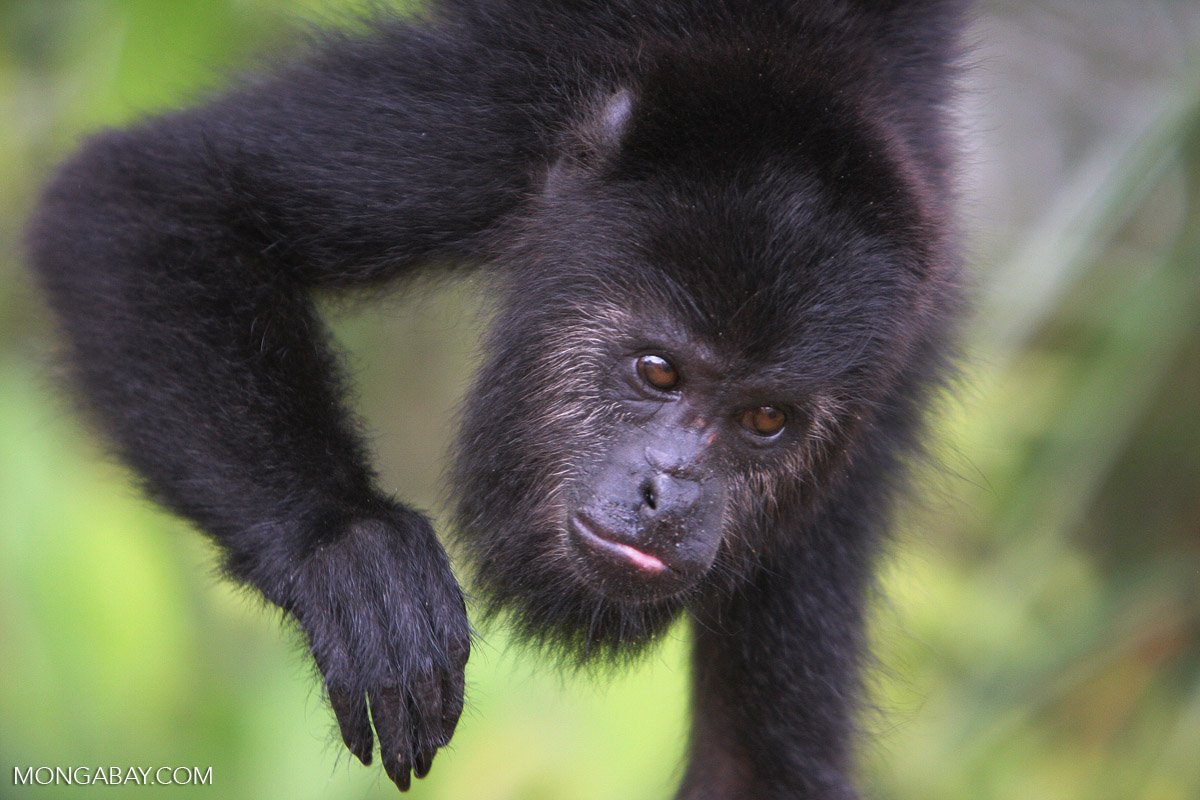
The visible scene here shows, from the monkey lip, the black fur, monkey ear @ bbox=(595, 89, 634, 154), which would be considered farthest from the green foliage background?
the monkey lip

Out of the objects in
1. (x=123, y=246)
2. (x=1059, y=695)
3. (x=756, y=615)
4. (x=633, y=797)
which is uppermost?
(x=123, y=246)

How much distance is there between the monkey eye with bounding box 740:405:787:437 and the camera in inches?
71.2

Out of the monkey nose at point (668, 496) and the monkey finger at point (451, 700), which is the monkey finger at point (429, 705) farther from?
the monkey nose at point (668, 496)

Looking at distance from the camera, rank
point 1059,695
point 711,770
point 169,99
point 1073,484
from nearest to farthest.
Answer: point 711,770 < point 169,99 < point 1073,484 < point 1059,695

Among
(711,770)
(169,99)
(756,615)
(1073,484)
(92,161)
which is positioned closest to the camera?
(92,161)

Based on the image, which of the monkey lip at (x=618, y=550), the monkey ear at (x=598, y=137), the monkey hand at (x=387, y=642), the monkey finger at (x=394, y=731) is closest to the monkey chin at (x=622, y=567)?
the monkey lip at (x=618, y=550)

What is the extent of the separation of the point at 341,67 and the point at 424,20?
145 millimetres

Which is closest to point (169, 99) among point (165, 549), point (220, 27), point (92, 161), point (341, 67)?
point (220, 27)

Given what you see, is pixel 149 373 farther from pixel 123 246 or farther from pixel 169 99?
pixel 169 99

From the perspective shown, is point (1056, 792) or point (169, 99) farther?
point (1056, 792)

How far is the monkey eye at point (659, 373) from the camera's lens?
178 cm

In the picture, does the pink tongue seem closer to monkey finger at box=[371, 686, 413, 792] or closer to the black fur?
the black fur

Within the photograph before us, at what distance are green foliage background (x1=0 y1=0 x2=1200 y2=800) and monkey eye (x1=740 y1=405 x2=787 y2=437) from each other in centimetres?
73

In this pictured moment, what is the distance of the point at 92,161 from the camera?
1.99 meters
